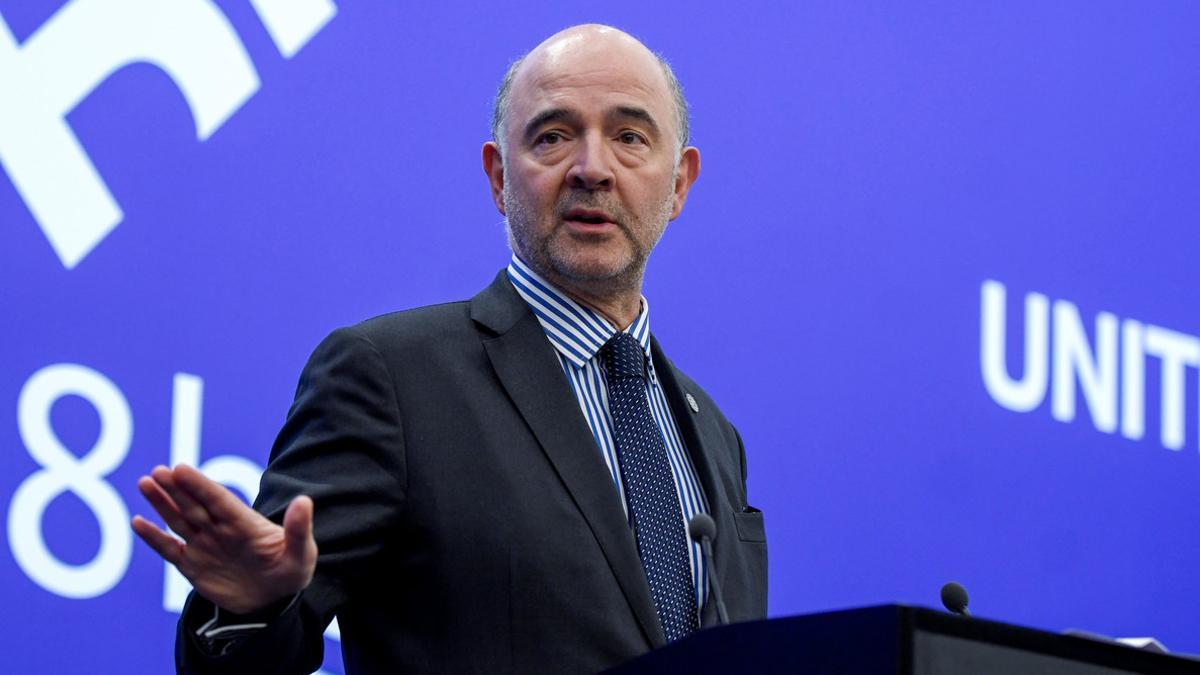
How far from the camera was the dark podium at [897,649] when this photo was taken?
1.20 meters

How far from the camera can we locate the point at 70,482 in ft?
→ 7.40

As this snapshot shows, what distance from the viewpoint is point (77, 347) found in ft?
7.50

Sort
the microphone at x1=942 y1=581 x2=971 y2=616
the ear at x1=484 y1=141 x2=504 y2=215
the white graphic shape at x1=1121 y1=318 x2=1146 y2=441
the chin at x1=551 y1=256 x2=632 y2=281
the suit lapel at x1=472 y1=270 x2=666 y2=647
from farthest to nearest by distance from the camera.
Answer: the white graphic shape at x1=1121 y1=318 x2=1146 y2=441
the ear at x1=484 y1=141 x2=504 y2=215
the chin at x1=551 y1=256 x2=632 y2=281
the suit lapel at x1=472 y1=270 x2=666 y2=647
the microphone at x1=942 y1=581 x2=971 y2=616

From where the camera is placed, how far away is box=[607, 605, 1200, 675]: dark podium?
3.92ft

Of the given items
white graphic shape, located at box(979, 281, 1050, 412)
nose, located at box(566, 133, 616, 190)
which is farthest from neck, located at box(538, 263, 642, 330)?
white graphic shape, located at box(979, 281, 1050, 412)

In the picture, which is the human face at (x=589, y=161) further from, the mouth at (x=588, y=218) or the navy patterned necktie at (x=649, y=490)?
the navy patterned necktie at (x=649, y=490)

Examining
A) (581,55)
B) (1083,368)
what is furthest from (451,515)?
(1083,368)

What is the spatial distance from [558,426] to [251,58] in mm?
1023

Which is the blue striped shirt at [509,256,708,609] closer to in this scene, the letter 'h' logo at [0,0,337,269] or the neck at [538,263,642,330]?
the neck at [538,263,642,330]

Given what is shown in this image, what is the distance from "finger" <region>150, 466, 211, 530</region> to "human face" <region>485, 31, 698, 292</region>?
776mm

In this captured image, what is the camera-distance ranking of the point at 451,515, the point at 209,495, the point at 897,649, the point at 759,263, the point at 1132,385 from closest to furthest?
1. the point at 897,649
2. the point at 209,495
3. the point at 451,515
4. the point at 759,263
5. the point at 1132,385

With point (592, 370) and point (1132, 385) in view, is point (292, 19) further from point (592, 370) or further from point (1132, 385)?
point (1132, 385)

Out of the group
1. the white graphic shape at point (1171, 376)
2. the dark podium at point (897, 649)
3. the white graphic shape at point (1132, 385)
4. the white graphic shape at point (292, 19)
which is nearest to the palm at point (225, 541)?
the dark podium at point (897, 649)

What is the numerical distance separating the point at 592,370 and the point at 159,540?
2.49 feet
